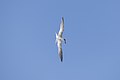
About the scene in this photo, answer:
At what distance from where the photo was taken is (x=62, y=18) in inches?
2201

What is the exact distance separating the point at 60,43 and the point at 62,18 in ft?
8.51

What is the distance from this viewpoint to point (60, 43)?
5606 cm

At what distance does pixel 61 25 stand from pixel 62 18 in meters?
0.77

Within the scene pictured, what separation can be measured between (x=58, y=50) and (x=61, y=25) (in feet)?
11.5

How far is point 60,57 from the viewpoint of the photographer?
5809cm

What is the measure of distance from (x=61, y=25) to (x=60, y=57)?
3898mm

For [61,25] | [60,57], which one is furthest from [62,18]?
[60,57]

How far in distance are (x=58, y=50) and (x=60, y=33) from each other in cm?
314

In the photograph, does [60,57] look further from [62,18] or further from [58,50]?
[62,18]

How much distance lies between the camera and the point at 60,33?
55875 millimetres

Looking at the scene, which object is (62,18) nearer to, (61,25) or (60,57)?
(61,25)

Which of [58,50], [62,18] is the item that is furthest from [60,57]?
[62,18]

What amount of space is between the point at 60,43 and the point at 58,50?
251cm

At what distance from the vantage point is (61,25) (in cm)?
5616
